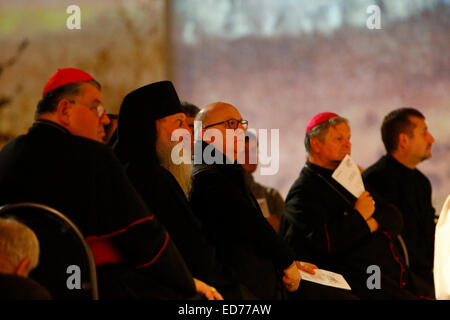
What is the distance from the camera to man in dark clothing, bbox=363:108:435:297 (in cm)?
521

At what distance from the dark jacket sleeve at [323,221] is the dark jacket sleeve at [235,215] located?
70 centimetres

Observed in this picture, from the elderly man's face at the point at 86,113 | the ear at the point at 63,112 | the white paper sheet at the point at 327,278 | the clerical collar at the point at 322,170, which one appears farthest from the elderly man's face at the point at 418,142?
the ear at the point at 63,112

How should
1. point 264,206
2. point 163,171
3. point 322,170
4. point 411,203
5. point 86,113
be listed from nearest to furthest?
point 86,113 → point 163,171 → point 322,170 → point 264,206 → point 411,203

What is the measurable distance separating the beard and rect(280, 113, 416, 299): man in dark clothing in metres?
0.93

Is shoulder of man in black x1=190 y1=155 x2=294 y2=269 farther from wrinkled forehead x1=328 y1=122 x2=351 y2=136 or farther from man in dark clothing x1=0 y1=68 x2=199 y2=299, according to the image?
wrinkled forehead x1=328 y1=122 x2=351 y2=136

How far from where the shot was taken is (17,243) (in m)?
2.44


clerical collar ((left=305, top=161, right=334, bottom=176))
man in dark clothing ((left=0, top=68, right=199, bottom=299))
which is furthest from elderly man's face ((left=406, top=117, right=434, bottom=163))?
man in dark clothing ((left=0, top=68, right=199, bottom=299))

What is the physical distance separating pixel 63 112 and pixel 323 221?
2069 millimetres

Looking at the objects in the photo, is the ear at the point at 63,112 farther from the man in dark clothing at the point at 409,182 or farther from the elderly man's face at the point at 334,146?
the man in dark clothing at the point at 409,182

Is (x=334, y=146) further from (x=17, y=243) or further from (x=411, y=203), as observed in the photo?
(x=17, y=243)

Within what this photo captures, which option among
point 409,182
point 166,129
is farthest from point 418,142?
point 166,129

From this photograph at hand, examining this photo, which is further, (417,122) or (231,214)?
(417,122)

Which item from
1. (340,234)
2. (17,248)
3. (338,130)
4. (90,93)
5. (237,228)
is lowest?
(340,234)
